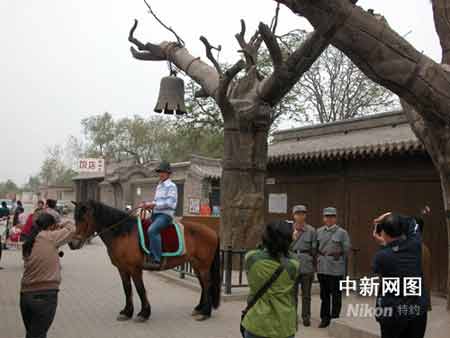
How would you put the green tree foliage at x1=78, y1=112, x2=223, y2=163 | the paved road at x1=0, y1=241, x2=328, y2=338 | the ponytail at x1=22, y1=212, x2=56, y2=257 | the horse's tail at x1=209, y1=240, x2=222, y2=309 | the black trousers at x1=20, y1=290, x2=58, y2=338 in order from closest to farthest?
the black trousers at x1=20, y1=290, x2=58, y2=338 → the ponytail at x1=22, y1=212, x2=56, y2=257 → the paved road at x1=0, y1=241, x2=328, y2=338 → the horse's tail at x1=209, y1=240, x2=222, y2=309 → the green tree foliage at x1=78, y1=112, x2=223, y2=163

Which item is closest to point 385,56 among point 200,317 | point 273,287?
point 273,287

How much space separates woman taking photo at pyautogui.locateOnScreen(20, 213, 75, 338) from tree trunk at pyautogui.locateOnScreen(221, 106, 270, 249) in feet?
19.9

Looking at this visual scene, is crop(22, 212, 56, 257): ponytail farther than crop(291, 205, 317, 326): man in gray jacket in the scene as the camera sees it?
No

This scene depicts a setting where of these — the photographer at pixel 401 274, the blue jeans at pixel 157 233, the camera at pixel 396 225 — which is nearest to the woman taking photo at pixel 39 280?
the blue jeans at pixel 157 233

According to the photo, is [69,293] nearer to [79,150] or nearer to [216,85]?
[216,85]

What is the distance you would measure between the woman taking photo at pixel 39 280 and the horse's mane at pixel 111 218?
9.05ft

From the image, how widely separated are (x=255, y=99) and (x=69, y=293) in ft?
17.6

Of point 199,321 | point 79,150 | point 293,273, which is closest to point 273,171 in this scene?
point 199,321

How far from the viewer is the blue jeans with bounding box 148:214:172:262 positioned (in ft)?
26.4

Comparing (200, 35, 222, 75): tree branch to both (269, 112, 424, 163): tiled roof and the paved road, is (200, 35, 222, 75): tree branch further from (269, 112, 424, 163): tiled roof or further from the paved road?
the paved road

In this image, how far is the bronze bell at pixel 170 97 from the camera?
10.5 m

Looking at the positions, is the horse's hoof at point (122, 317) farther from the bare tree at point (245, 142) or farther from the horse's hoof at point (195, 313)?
the bare tree at point (245, 142)

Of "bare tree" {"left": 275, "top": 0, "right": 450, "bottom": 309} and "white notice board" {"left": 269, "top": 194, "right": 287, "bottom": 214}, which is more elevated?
"bare tree" {"left": 275, "top": 0, "right": 450, "bottom": 309}

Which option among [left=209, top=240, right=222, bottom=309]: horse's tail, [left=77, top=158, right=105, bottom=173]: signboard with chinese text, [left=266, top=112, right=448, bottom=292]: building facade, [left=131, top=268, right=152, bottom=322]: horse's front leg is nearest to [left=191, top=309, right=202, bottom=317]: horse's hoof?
[left=209, top=240, right=222, bottom=309]: horse's tail
